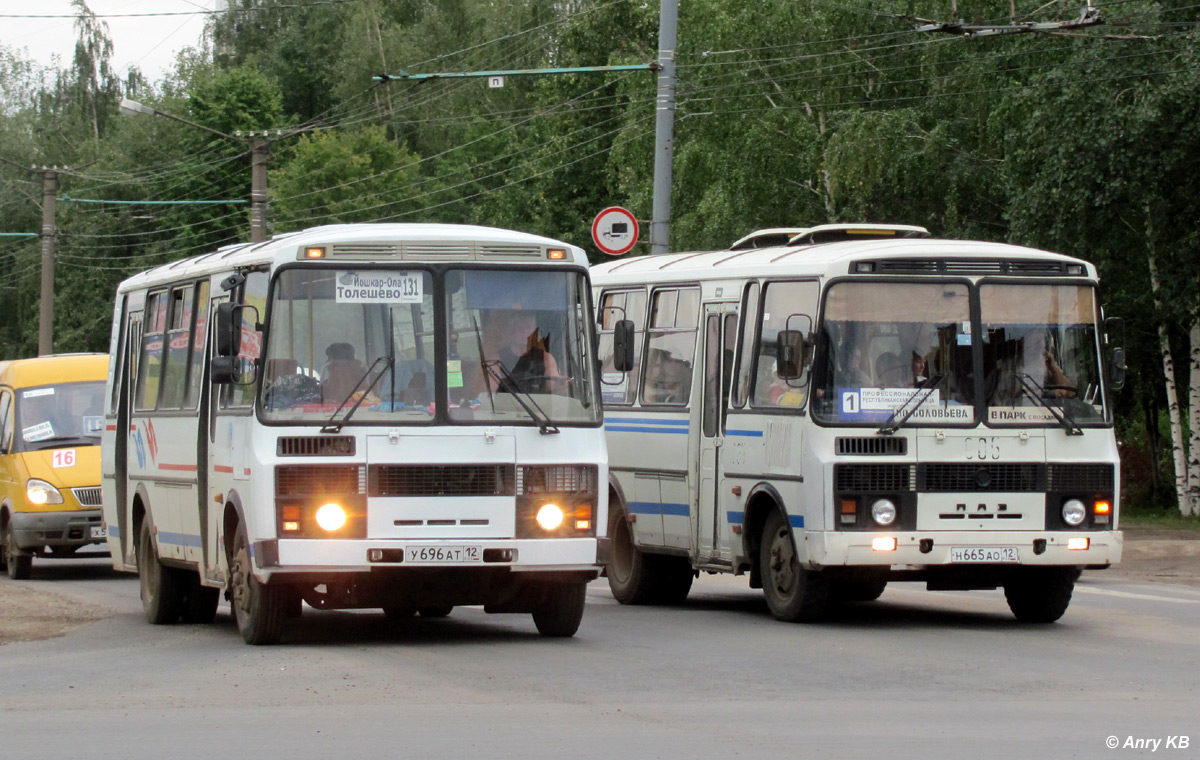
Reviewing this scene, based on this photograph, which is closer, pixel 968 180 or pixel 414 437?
pixel 414 437

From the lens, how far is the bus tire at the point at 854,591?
647 inches

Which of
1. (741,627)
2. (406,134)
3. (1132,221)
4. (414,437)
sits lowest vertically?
(741,627)

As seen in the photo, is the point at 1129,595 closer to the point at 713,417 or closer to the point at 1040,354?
the point at 1040,354

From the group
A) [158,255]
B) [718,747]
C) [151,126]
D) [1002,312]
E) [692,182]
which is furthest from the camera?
[151,126]

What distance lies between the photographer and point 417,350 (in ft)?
42.4

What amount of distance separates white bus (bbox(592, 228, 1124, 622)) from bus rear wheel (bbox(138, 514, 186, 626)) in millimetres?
4222

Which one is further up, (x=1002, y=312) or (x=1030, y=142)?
(x=1030, y=142)

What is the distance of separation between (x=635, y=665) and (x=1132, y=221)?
22.4 m

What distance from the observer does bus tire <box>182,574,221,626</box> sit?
1602cm

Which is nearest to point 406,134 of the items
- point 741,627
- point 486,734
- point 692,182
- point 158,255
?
point 158,255

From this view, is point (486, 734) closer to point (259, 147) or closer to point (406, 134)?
point (259, 147)

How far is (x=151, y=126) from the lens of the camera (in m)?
86.1

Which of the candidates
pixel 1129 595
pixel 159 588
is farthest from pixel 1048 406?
pixel 159 588

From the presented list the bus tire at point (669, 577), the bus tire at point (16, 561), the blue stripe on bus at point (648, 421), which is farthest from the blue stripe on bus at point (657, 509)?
the bus tire at point (16, 561)
